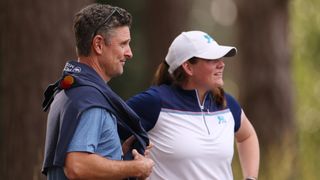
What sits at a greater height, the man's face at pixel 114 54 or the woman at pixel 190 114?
the man's face at pixel 114 54

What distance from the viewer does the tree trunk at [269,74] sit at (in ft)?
44.6

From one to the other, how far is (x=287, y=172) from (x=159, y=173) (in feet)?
15.9

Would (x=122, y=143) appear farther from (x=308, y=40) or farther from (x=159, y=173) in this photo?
(x=308, y=40)

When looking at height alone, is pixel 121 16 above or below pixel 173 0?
above

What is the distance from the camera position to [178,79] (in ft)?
19.8

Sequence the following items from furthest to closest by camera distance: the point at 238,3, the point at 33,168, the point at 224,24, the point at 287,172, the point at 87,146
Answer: the point at 224,24, the point at 238,3, the point at 287,172, the point at 33,168, the point at 87,146

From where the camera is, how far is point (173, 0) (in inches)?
621

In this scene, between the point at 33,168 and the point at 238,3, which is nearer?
the point at 33,168

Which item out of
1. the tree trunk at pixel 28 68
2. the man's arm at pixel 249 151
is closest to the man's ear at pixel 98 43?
the man's arm at pixel 249 151

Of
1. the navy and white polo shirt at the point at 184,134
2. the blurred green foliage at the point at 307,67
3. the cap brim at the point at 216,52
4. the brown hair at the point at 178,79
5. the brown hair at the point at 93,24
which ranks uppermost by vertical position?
the brown hair at the point at 93,24

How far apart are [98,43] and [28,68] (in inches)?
122

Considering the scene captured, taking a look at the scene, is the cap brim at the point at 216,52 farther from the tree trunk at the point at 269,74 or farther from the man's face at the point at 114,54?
the tree trunk at the point at 269,74

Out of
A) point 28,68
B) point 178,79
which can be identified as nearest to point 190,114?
point 178,79

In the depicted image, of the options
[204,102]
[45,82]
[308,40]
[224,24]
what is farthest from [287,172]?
[224,24]
